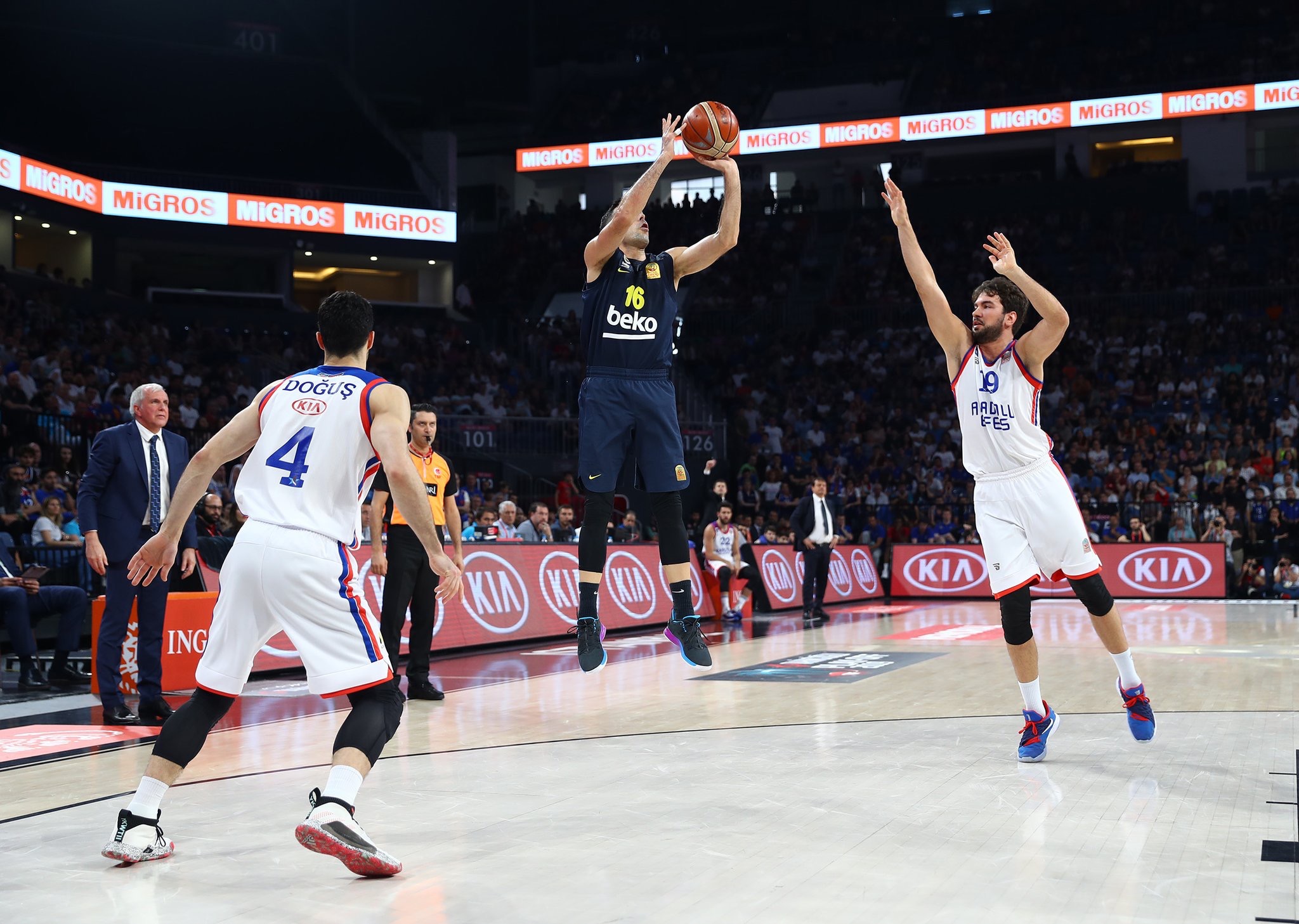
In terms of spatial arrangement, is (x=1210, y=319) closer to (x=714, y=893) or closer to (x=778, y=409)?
(x=778, y=409)

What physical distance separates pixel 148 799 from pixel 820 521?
13.1 metres

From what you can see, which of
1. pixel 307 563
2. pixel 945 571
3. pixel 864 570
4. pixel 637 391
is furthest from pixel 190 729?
pixel 945 571

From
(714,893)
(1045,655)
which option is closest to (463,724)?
(714,893)

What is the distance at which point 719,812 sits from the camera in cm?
489

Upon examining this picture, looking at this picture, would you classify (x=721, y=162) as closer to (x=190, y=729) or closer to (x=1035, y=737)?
(x=1035, y=737)

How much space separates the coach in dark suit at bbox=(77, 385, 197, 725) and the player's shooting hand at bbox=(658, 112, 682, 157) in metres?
3.71

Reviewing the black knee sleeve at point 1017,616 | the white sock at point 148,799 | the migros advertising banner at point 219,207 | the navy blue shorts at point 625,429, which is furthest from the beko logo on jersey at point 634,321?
the migros advertising banner at point 219,207

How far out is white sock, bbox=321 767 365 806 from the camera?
3.95 m

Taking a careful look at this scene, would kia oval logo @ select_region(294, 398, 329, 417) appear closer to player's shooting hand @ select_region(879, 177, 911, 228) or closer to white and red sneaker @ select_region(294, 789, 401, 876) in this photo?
white and red sneaker @ select_region(294, 789, 401, 876)

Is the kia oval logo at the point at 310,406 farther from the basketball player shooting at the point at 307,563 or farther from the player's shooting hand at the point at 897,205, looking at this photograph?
the player's shooting hand at the point at 897,205

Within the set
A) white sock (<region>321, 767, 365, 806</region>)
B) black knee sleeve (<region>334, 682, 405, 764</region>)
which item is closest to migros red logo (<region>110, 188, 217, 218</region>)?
black knee sleeve (<region>334, 682, 405, 764</region>)

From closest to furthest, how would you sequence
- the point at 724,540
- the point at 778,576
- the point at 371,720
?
the point at 371,720, the point at 724,540, the point at 778,576

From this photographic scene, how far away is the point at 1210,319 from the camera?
28719mm

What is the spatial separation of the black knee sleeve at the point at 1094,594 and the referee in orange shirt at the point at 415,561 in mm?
4202
